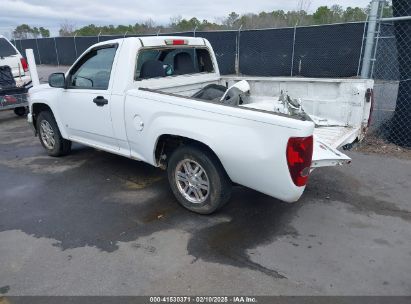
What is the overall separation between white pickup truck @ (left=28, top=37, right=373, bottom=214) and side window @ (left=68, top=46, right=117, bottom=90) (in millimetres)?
14

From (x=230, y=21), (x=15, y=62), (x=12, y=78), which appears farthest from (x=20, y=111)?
(x=230, y=21)

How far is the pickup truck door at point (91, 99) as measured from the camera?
15.3ft

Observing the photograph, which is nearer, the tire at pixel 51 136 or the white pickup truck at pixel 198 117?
the white pickup truck at pixel 198 117

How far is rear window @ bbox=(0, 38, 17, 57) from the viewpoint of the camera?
9664 millimetres

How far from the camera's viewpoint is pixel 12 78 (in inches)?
368

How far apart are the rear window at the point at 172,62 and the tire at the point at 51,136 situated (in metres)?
2.12

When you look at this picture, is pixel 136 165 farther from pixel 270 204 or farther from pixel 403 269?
pixel 403 269

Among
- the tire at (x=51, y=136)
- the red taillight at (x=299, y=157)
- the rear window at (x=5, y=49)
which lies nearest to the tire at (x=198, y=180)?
the red taillight at (x=299, y=157)

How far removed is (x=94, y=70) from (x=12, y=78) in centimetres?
563

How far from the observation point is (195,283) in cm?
299

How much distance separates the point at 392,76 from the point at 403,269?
681 cm

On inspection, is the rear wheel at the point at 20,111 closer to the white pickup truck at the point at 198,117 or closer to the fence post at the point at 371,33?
the white pickup truck at the point at 198,117

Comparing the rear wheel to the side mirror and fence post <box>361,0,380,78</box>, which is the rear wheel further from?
fence post <box>361,0,380,78</box>

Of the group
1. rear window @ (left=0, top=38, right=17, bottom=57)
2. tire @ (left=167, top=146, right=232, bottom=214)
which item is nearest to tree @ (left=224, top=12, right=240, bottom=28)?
rear window @ (left=0, top=38, right=17, bottom=57)
